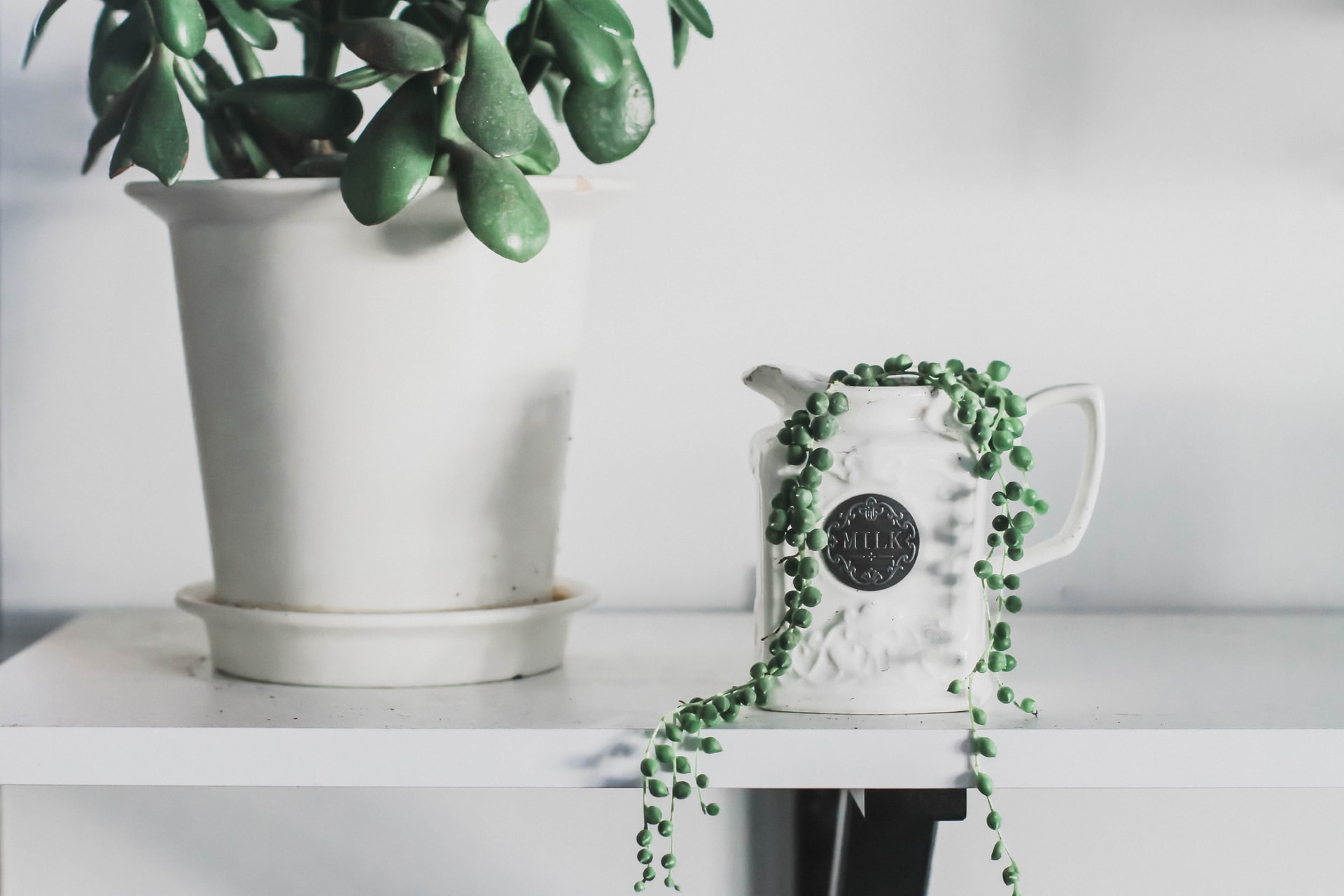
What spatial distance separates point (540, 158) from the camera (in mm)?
584

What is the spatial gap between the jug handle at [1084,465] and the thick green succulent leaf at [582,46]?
0.77 feet

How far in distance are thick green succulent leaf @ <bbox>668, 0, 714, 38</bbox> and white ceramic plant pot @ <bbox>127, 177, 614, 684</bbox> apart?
0.36ft

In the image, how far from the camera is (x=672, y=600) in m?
0.84

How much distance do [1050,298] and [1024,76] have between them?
153 millimetres

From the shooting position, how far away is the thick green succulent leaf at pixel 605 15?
1.71ft

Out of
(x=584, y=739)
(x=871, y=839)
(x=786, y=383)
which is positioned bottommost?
(x=871, y=839)

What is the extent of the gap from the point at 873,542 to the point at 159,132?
0.36 meters

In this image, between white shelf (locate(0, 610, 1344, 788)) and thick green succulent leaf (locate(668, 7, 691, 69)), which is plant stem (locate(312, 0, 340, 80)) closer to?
thick green succulent leaf (locate(668, 7, 691, 69))

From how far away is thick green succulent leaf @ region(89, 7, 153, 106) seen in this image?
1.90ft

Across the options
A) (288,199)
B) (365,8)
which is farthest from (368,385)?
(365,8)

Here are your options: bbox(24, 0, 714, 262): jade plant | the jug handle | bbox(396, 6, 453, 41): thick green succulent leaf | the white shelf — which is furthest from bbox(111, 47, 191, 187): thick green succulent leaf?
the jug handle

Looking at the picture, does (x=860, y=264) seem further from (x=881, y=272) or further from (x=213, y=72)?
(x=213, y=72)

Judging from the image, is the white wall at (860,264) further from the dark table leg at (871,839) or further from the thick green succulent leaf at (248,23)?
the thick green succulent leaf at (248,23)

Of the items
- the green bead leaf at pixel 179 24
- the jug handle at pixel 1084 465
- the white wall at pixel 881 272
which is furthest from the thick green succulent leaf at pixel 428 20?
the jug handle at pixel 1084 465
